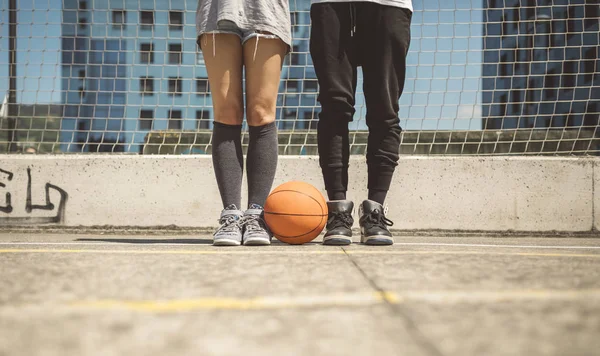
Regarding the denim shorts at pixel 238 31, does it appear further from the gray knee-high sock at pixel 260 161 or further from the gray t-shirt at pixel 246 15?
the gray knee-high sock at pixel 260 161

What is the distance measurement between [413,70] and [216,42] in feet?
6.31

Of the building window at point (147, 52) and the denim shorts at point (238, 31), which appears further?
the building window at point (147, 52)

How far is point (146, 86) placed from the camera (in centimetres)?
433

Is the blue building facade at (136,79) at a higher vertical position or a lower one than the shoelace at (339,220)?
higher

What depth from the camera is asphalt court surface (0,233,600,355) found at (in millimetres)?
990

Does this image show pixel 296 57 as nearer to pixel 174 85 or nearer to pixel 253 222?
pixel 174 85

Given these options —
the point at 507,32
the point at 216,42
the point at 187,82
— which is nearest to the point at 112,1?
the point at 187,82

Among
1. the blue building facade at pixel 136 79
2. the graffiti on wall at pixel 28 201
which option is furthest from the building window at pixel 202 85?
the graffiti on wall at pixel 28 201

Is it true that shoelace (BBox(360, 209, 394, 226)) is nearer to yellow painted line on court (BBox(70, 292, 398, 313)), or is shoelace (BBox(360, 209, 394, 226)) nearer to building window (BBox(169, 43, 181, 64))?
Result: yellow painted line on court (BBox(70, 292, 398, 313))

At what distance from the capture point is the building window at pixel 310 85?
4.26m

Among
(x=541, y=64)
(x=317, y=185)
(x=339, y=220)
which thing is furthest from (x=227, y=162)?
(x=541, y=64)

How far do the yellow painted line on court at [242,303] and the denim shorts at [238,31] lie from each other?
1847 millimetres

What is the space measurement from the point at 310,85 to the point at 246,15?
153 centimetres

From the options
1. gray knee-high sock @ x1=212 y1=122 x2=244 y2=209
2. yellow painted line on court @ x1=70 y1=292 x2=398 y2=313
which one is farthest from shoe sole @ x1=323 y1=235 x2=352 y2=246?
yellow painted line on court @ x1=70 y1=292 x2=398 y2=313
